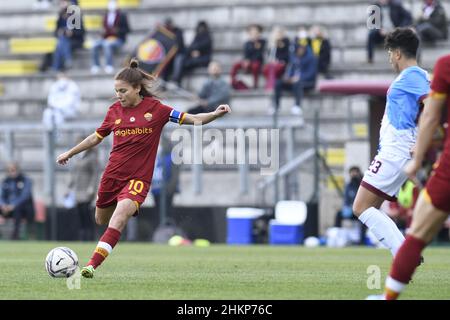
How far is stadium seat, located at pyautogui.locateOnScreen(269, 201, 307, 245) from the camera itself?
24047 mm

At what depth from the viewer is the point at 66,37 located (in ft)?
103

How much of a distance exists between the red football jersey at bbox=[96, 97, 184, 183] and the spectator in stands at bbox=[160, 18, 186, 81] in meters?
17.3

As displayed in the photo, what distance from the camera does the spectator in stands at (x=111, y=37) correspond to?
30.9 metres

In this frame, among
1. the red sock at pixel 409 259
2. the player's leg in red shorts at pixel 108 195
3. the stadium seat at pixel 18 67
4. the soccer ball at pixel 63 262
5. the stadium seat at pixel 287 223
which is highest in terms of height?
the red sock at pixel 409 259

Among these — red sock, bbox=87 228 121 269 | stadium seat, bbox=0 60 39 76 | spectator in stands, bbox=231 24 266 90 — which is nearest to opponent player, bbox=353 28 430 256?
red sock, bbox=87 228 121 269

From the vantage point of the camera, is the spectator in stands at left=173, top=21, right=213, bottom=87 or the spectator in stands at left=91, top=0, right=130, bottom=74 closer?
the spectator in stands at left=173, top=21, right=213, bottom=87

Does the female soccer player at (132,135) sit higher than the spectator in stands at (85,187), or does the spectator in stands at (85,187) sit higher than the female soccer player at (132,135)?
the female soccer player at (132,135)

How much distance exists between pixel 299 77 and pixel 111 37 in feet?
19.4

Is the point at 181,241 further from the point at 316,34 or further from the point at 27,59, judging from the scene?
Answer: the point at 27,59

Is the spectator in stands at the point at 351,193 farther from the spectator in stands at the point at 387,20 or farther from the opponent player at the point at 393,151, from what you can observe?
the opponent player at the point at 393,151

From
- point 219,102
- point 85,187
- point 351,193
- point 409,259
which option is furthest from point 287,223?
point 409,259

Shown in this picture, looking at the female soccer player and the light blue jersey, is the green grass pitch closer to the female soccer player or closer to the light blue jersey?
the female soccer player

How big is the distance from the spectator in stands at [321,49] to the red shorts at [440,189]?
1991cm

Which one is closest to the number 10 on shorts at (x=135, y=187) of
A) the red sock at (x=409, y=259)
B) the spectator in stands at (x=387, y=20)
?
the red sock at (x=409, y=259)
